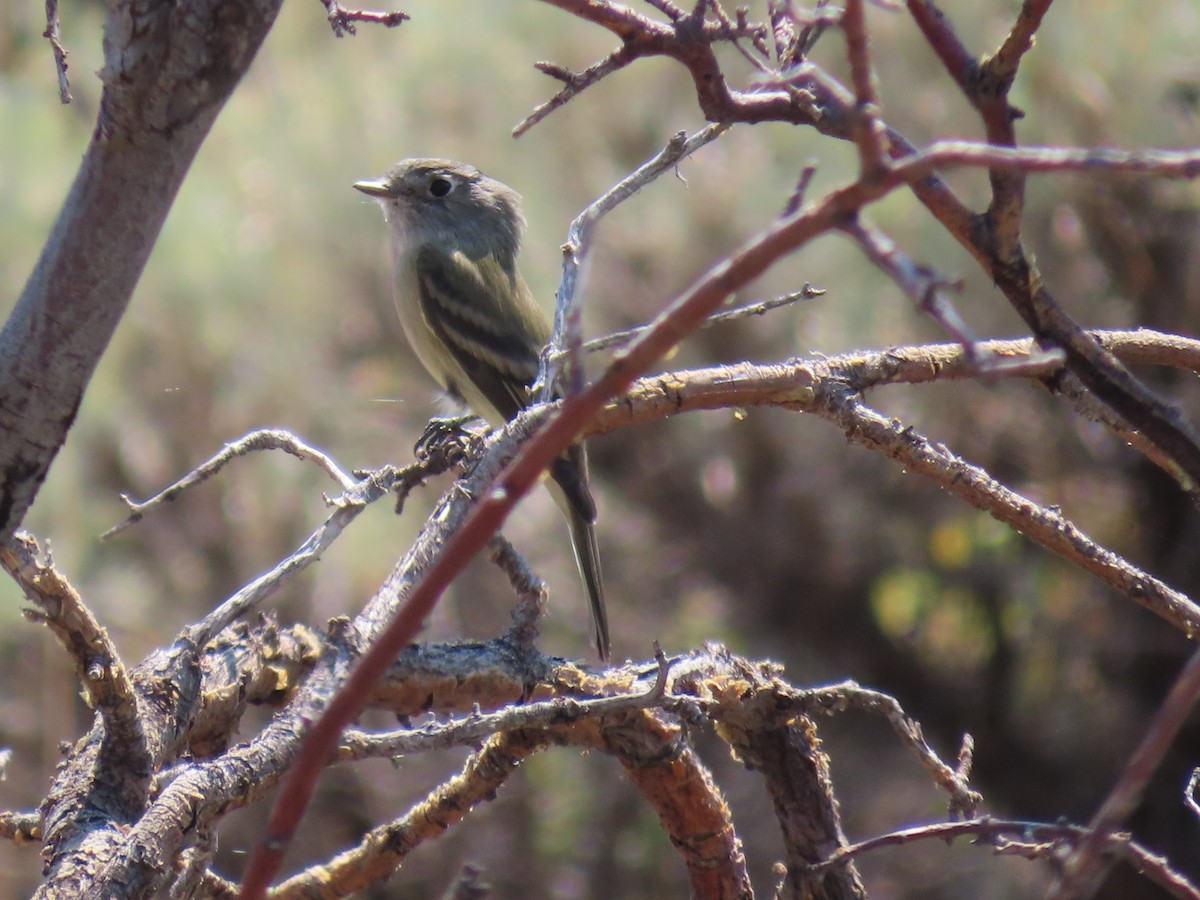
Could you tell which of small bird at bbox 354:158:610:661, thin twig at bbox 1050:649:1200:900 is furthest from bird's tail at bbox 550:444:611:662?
thin twig at bbox 1050:649:1200:900

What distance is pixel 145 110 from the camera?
949mm

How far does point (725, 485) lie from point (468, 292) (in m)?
1.60

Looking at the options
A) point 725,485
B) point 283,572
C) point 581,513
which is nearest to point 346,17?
point 283,572

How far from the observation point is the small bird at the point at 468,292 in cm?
427

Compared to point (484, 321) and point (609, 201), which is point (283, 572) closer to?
point (609, 201)

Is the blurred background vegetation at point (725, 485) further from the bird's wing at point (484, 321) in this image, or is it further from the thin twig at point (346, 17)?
the thin twig at point (346, 17)

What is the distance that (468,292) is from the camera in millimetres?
4562

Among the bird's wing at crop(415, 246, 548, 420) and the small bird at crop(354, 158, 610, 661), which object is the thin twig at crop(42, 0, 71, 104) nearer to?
the small bird at crop(354, 158, 610, 661)

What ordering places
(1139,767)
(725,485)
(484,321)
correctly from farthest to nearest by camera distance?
(725,485), (484,321), (1139,767)

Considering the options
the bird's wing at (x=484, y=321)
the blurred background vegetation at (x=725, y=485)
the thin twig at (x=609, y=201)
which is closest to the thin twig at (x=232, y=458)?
the thin twig at (x=609, y=201)

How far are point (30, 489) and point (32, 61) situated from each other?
33.5ft

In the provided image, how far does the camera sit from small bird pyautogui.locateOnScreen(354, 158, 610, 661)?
4.27 metres

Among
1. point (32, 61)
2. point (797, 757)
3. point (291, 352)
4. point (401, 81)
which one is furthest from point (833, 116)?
point (32, 61)

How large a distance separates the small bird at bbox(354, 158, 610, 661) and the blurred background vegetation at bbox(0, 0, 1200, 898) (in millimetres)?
562
